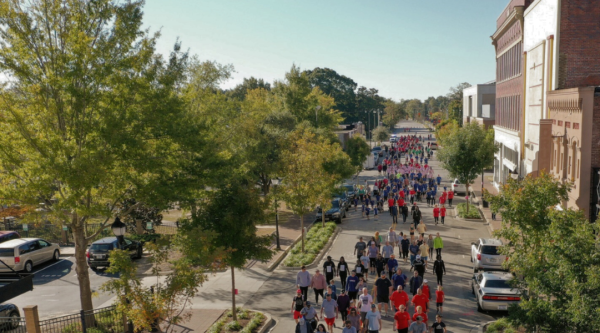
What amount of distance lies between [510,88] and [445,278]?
2523cm

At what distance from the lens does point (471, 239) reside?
26.9 metres

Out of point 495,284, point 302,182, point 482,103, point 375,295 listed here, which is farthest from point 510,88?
point 482,103

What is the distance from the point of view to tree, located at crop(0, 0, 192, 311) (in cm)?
1345

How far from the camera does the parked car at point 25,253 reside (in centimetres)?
2261

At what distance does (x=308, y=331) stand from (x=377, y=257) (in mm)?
6896

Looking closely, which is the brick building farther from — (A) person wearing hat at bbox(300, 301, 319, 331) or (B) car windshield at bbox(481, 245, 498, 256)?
(A) person wearing hat at bbox(300, 301, 319, 331)

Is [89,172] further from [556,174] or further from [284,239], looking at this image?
[556,174]

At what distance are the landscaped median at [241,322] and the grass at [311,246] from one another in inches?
248

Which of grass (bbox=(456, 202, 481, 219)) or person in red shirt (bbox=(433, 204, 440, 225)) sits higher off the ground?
person in red shirt (bbox=(433, 204, 440, 225))

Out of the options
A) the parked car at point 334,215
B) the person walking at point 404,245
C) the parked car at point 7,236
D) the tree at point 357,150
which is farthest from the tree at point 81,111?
the tree at point 357,150

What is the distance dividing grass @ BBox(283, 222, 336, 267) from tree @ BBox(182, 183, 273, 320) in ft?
23.1

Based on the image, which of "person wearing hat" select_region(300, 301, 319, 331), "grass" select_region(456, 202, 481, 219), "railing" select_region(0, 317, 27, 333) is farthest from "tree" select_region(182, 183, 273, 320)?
"grass" select_region(456, 202, 481, 219)

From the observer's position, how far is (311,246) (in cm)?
2519

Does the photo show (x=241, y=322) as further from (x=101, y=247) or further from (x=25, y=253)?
(x=25, y=253)
